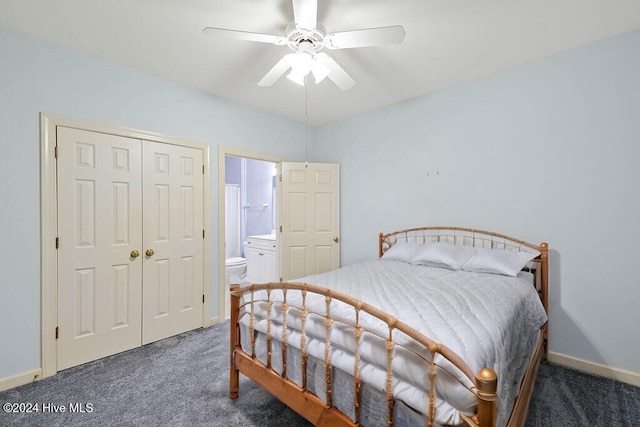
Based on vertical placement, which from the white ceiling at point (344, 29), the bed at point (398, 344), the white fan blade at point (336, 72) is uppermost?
the white ceiling at point (344, 29)

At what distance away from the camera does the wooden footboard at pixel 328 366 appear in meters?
0.93

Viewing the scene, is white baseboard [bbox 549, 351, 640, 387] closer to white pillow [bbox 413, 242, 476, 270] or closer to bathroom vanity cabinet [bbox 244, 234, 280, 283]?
white pillow [bbox 413, 242, 476, 270]

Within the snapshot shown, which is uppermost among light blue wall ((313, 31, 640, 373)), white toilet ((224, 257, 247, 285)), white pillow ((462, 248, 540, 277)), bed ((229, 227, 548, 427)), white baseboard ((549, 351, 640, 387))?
light blue wall ((313, 31, 640, 373))

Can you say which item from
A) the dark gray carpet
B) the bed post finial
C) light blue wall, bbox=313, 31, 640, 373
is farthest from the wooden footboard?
light blue wall, bbox=313, 31, 640, 373

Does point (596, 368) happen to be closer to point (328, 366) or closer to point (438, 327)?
point (438, 327)

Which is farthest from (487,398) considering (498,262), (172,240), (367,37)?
(172,240)

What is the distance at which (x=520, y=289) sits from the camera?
6.59ft

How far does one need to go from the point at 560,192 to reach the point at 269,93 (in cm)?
293

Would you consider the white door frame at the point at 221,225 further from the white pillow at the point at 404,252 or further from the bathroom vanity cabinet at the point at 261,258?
the white pillow at the point at 404,252

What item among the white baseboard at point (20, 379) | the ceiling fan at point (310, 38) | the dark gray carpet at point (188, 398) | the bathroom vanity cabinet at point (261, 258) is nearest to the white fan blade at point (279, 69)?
the ceiling fan at point (310, 38)

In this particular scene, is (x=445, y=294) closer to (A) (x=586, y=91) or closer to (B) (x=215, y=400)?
(B) (x=215, y=400)

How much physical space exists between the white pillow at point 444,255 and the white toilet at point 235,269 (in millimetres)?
2948

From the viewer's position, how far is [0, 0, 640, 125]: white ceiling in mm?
1853

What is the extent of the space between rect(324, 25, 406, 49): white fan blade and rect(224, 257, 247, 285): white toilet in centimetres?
362
